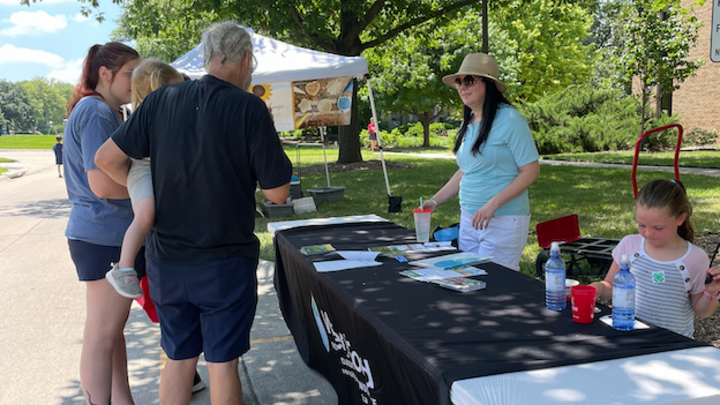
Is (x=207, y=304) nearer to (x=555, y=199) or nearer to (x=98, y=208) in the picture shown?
(x=98, y=208)

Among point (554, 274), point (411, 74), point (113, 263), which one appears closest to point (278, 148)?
point (113, 263)

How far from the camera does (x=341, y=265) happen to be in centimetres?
298

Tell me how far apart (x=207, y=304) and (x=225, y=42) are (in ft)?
3.43

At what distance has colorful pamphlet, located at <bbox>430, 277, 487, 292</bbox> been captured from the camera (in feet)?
7.91

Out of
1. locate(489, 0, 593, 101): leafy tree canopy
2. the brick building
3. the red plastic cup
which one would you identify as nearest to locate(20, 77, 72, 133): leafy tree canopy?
locate(489, 0, 593, 101): leafy tree canopy

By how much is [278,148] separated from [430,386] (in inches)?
41.8

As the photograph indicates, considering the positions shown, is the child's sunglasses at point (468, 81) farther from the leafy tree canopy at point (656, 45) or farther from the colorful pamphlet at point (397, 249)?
the leafy tree canopy at point (656, 45)

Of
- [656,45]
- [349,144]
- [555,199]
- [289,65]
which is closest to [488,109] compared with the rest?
[289,65]

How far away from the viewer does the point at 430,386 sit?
1.67m

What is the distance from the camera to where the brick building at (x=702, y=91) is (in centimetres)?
2303

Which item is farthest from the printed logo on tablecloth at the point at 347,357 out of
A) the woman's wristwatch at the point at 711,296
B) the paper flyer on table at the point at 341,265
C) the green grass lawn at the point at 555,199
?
the green grass lawn at the point at 555,199

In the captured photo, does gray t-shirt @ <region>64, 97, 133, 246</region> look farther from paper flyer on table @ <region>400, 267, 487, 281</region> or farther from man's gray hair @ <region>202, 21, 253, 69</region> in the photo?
paper flyer on table @ <region>400, 267, 487, 281</region>

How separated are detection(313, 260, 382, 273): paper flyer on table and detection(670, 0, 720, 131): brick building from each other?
78.6 ft

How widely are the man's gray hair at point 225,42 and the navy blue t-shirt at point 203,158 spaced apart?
107 millimetres
